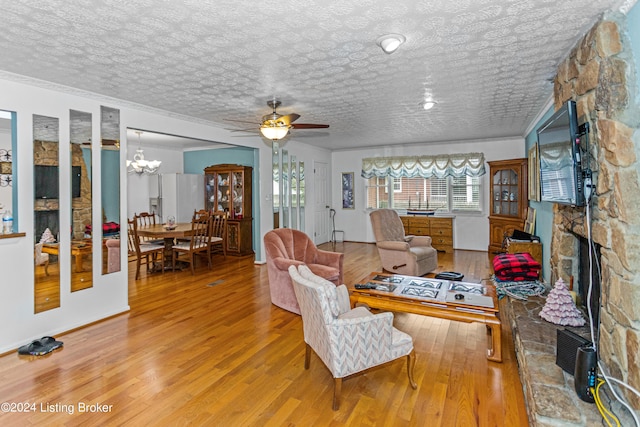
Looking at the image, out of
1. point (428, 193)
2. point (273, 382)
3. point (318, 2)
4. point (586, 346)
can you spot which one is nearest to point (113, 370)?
point (273, 382)

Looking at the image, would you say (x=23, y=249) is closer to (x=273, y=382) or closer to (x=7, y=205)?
(x=273, y=382)

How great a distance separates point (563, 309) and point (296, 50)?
9.25 ft

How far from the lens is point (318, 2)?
1.89m

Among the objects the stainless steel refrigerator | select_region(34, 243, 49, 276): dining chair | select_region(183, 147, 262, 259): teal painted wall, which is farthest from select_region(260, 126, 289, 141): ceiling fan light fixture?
the stainless steel refrigerator

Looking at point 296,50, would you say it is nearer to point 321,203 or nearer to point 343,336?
point 343,336

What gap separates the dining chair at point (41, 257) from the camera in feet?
10.5

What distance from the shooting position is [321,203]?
8.59 meters

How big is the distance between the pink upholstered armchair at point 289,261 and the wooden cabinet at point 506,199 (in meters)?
3.98

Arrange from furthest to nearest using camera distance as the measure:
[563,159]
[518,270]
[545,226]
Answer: [545,226]
[518,270]
[563,159]

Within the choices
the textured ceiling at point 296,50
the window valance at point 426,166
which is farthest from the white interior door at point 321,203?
the textured ceiling at point 296,50

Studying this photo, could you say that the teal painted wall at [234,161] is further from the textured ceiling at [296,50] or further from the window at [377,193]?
the window at [377,193]

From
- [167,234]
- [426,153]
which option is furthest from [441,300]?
[426,153]

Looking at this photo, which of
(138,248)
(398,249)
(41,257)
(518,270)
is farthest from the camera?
(138,248)

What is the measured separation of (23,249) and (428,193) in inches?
283
